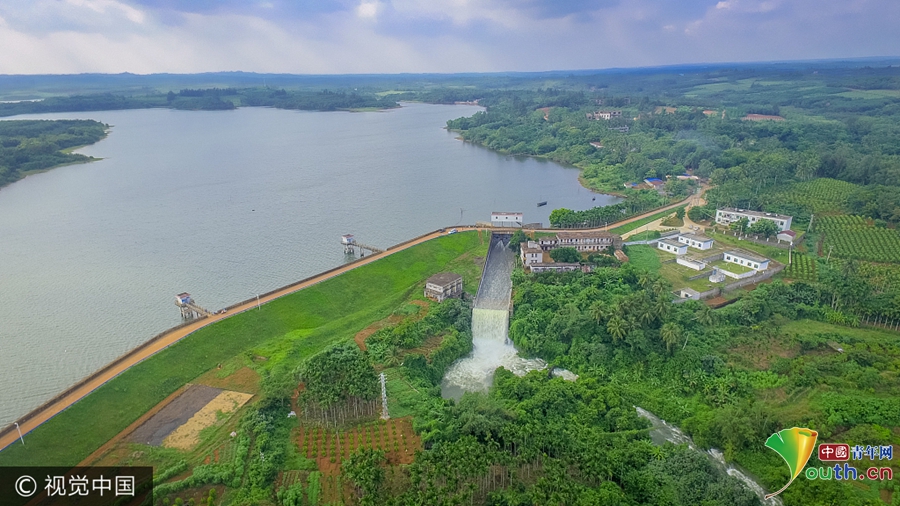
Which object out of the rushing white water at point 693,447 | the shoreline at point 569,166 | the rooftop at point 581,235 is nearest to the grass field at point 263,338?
the rooftop at point 581,235

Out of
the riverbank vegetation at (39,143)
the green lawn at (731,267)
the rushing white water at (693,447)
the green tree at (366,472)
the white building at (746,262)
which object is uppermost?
the riverbank vegetation at (39,143)

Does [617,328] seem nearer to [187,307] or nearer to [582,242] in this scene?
[582,242]

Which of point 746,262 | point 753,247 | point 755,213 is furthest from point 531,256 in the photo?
point 755,213

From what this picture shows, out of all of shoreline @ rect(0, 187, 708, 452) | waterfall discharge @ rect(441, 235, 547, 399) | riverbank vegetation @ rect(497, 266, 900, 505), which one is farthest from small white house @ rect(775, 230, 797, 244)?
shoreline @ rect(0, 187, 708, 452)

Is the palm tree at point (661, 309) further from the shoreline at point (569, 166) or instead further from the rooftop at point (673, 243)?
the shoreline at point (569, 166)

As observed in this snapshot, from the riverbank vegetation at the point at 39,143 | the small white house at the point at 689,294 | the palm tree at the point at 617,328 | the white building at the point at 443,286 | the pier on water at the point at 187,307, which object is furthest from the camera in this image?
the riverbank vegetation at the point at 39,143

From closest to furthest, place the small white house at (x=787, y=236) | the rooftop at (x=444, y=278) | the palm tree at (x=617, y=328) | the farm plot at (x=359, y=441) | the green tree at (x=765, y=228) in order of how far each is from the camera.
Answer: the farm plot at (x=359, y=441) < the palm tree at (x=617, y=328) < the rooftop at (x=444, y=278) < the small white house at (x=787, y=236) < the green tree at (x=765, y=228)

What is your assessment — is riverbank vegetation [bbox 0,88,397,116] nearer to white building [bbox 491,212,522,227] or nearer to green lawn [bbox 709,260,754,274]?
white building [bbox 491,212,522,227]
